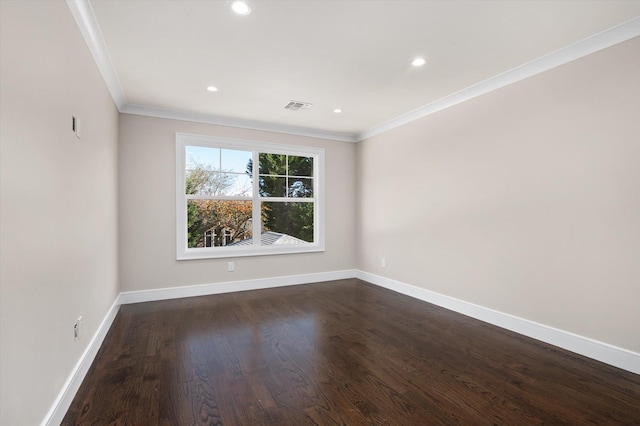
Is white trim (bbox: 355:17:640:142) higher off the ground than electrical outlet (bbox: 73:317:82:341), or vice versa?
white trim (bbox: 355:17:640:142)

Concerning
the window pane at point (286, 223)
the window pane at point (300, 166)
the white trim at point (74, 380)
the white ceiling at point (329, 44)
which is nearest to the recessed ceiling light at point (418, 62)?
the white ceiling at point (329, 44)

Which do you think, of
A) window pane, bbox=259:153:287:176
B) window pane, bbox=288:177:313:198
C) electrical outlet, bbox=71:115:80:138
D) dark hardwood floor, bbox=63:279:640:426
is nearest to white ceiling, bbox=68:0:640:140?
electrical outlet, bbox=71:115:80:138

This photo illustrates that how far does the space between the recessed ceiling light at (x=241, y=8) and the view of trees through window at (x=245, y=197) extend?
2636 millimetres

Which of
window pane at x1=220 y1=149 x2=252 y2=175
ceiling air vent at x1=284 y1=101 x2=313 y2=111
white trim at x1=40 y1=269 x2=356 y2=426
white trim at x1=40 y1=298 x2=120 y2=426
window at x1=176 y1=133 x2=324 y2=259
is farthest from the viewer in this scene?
window pane at x1=220 y1=149 x2=252 y2=175

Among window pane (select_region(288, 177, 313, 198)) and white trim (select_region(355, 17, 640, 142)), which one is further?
window pane (select_region(288, 177, 313, 198))

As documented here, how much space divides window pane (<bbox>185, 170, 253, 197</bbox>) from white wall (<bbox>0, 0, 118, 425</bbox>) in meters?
1.91

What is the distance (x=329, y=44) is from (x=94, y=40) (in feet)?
5.85

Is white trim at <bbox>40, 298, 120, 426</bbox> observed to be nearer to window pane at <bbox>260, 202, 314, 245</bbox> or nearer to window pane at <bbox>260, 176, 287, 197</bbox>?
window pane at <bbox>260, 202, 314, 245</bbox>

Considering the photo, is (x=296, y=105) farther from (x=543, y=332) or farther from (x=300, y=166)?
(x=543, y=332)

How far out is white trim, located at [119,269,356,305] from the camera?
12.9 ft

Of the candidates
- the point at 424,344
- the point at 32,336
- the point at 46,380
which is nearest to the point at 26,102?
the point at 32,336

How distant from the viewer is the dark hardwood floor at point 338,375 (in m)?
1.77

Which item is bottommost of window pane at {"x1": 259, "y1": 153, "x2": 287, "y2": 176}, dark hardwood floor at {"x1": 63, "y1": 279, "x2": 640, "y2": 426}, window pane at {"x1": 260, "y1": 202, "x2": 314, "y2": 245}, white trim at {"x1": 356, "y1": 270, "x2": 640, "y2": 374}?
dark hardwood floor at {"x1": 63, "y1": 279, "x2": 640, "y2": 426}

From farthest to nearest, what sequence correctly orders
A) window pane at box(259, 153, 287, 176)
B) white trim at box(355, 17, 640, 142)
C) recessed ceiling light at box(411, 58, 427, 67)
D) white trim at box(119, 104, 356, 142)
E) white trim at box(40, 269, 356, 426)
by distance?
1. window pane at box(259, 153, 287, 176)
2. white trim at box(119, 104, 356, 142)
3. recessed ceiling light at box(411, 58, 427, 67)
4. white trim at box(355, 17, 640, 142)
5. white trim at box(40, 269, 356, 426)
